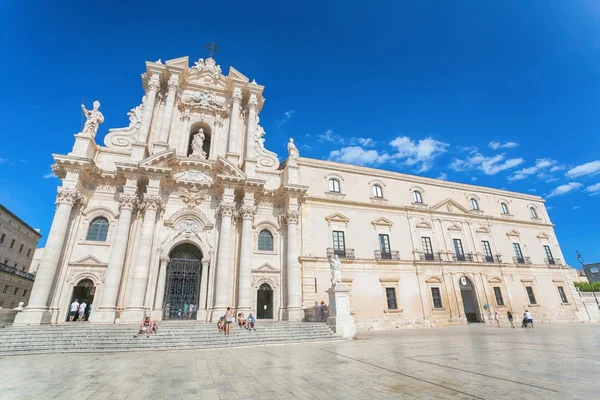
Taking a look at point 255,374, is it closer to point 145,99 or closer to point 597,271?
point 145,99

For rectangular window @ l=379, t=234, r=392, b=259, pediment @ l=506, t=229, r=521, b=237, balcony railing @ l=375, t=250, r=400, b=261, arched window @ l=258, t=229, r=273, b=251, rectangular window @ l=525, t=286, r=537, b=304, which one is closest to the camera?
arched window @ l=258, t=229, r=273, b=251

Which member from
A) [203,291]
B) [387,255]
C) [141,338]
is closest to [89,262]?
[203,291]

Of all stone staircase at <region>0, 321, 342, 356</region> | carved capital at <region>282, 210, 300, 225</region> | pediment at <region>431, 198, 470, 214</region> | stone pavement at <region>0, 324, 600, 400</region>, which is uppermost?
pediment at <region>431, 198, 470, 214</region>

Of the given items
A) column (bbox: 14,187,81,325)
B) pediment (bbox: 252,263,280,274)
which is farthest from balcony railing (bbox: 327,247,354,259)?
column (bbox: 14,187,81,325)

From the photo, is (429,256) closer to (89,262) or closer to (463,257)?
(463,257)

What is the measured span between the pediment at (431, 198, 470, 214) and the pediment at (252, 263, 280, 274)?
52.8 ft

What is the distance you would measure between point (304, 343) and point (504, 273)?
22.9m

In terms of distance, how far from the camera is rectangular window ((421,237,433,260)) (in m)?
24.7

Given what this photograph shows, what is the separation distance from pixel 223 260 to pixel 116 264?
19.0ft

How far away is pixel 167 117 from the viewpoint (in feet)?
70.2

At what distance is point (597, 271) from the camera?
50719mm

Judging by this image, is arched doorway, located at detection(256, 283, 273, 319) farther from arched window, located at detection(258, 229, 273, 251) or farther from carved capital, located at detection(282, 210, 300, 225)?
carved capital, located at detection(282, 210, 300, 225)

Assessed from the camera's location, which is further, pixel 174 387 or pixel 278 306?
pixel 278 306

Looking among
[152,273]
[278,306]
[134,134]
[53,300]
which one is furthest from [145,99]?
[278,306]
